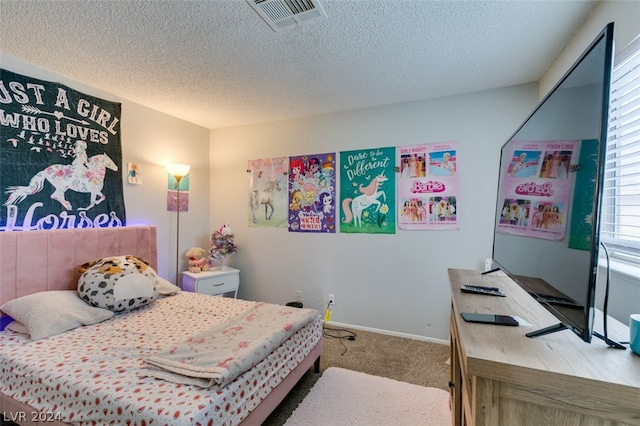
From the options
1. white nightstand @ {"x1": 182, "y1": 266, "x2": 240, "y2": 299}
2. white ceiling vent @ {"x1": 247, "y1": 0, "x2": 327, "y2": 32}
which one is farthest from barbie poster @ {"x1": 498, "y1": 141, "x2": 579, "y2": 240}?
white nightstand @ {"x1": 182, "y1": 266, "x2": 240, "y2": 299}

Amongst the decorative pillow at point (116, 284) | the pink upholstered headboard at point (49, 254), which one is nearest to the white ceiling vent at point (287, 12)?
the decorative pillow at point (116, 284)

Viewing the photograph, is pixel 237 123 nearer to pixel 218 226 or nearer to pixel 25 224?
pixel 218 226

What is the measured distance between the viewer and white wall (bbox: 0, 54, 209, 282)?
2760mm

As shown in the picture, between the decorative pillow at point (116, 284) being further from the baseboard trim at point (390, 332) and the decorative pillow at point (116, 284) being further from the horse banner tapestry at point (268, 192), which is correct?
the baseboard trim at point (390, 332)

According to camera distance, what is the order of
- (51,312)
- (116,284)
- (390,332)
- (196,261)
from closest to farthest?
(51,312), (116,284), (390,332), (196,261)

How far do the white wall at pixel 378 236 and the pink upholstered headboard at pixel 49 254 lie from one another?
1.43m

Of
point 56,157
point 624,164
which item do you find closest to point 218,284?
point 56,157

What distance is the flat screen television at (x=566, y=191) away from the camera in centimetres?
70

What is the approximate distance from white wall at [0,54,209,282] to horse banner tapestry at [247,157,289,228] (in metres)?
0.68

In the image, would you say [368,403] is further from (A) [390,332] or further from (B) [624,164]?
(B) [624,164]

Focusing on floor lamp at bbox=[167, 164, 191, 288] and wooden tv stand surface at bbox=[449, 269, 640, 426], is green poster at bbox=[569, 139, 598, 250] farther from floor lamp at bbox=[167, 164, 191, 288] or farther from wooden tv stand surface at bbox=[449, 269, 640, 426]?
floor lamp at bbox=[167, 164, 191, 288]

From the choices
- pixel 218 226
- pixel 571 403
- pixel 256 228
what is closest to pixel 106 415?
pixel 571 403

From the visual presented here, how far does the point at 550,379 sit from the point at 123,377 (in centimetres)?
161

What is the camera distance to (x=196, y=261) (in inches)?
126
